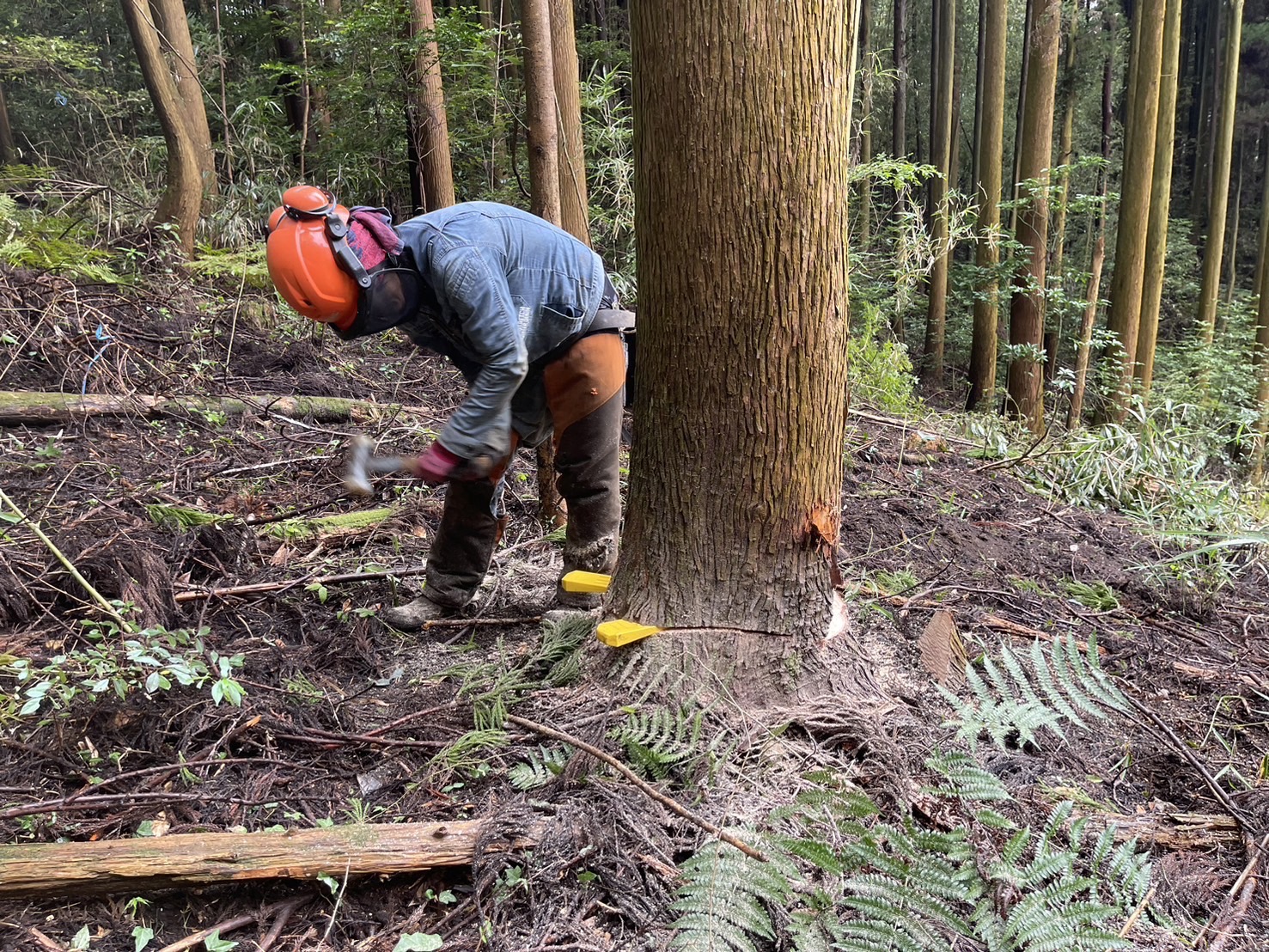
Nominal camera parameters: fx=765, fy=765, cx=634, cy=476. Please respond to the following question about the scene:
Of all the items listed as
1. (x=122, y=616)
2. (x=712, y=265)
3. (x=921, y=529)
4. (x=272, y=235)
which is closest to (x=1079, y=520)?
(x=921, y=529)

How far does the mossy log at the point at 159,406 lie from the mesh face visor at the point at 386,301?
2.99m

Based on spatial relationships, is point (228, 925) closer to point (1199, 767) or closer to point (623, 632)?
point (623, 632)

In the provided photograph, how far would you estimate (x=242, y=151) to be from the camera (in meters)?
8.61

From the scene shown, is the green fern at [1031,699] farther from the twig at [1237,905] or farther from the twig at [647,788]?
the twig at [647,788]

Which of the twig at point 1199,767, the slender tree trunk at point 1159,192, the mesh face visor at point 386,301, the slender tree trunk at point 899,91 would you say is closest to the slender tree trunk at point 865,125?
the slender tree trunk at point 899,91

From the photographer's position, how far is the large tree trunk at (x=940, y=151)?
1574 centimetres

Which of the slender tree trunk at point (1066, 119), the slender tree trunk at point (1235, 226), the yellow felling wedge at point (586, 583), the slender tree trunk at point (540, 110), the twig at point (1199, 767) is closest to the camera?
the twig at point (1199, 767)

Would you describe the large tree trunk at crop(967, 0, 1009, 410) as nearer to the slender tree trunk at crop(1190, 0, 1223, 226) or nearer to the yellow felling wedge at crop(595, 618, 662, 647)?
the yellow felling wedge at crop(595, 618, 662, 647)

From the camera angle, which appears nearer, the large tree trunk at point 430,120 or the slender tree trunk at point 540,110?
the slender tree trunk at point 540,110

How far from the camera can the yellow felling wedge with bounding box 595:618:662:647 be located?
2.23 meters

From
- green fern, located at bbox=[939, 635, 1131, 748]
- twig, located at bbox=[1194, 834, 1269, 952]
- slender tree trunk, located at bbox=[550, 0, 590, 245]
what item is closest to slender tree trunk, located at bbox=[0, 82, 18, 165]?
slender tree trunk, located at bbox=[550, 0, 590, 245]

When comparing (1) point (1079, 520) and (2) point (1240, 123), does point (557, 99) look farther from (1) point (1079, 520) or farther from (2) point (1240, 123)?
(2) point (1240, 123)

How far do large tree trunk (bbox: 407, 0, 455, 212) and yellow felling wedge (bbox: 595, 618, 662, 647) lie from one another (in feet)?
17.9

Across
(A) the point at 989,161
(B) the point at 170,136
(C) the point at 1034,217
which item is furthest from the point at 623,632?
(A) the point at 989,161
